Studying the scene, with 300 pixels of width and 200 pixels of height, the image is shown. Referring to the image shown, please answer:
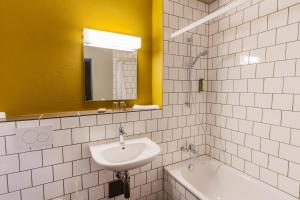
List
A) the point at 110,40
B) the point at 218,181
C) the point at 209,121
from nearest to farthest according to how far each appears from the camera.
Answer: the point at 110,40
the point at 218,181
the point at 209,121

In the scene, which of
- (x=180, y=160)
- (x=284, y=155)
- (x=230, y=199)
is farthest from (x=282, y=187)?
(x=180, y=160)

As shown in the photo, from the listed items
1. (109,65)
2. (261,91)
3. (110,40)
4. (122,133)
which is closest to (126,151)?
(122,133)

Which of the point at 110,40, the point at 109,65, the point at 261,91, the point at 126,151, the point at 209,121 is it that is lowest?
the point at 126,151

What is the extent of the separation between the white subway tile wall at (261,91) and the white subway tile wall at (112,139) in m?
0.26

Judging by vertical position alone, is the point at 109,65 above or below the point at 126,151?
above

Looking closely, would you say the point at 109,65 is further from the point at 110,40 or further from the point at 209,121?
the point at 209,121

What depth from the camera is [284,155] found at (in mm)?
1371

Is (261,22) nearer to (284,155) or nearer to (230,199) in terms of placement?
(284,155)

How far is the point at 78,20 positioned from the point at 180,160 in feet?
5.64

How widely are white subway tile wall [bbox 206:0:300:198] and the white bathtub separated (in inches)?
3.0

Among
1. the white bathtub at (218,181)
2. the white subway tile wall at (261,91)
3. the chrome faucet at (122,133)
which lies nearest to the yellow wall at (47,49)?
the chrome faucet at (122,133)

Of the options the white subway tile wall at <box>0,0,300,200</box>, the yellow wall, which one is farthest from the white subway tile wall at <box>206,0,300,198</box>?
the yellow wall

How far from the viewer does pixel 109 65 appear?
168cm

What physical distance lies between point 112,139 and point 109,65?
0.70m
